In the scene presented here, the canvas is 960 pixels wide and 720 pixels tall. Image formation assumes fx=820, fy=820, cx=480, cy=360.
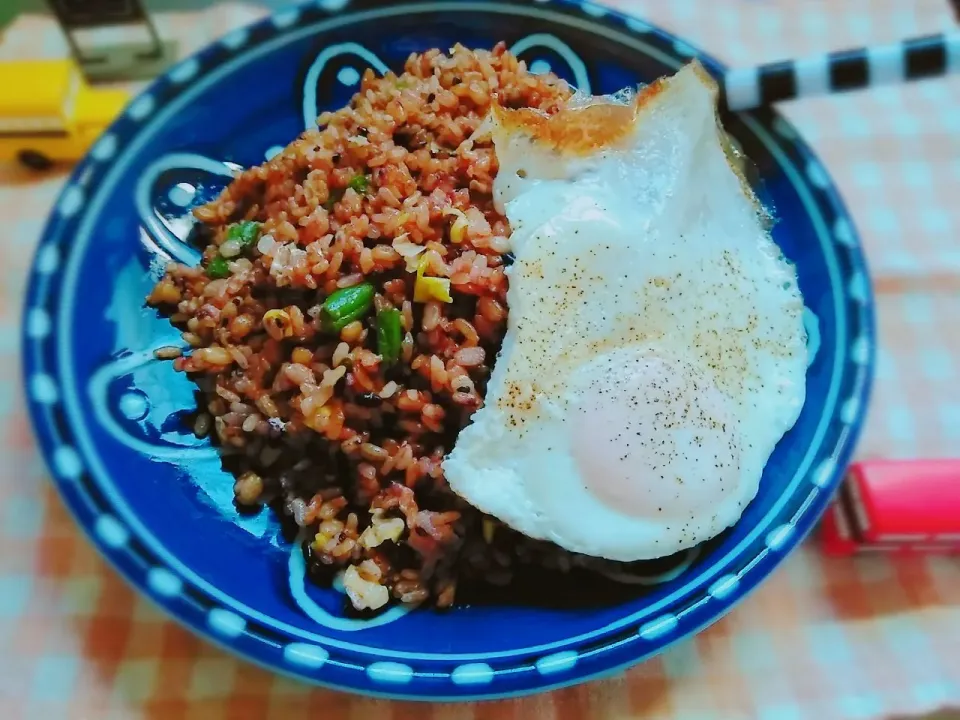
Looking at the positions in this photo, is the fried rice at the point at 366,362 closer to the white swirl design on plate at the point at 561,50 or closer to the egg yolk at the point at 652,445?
the egg yolk at the point at 652,445

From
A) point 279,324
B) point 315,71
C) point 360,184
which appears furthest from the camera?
point 315,71

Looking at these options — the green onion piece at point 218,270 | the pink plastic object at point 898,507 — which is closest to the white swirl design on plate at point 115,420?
the green onion piece at point 218,270

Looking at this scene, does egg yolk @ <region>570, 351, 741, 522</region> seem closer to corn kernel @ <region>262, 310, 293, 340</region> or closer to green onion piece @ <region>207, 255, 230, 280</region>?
corn kernel @ <region>262, 310, 293, 340</region>

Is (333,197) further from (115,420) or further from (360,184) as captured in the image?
(115,420)

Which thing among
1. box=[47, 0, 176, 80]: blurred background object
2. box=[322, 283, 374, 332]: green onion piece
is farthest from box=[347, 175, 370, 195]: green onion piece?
box=[47, 0, 176, 80]: blurred background object

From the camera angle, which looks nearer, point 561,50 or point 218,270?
point 218,270

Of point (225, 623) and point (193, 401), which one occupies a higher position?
point (193, 401)

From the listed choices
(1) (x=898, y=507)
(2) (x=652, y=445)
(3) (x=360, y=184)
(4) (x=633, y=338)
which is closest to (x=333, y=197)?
(3) (x=360, y=184)
